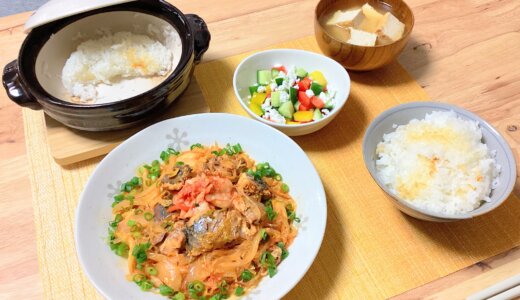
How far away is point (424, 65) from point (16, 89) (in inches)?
61.2

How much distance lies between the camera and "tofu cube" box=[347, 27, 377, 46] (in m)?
1.64

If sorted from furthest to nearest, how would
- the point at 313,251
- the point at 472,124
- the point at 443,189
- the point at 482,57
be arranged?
1. the point at 482,57
2. the point at 472,124
3. the point at 443,189
4. the point at 313,251

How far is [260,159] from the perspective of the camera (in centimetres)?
144

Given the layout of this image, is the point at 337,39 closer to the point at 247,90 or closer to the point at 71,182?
the point at 247,90

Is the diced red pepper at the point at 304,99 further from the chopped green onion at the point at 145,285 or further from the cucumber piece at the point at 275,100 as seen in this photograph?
the chopped green onion at the point at 145,285

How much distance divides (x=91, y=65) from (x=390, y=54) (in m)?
1.11

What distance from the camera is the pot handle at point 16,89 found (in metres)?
1.40

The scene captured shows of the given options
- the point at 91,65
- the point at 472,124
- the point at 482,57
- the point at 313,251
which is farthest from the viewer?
the point at 482,57

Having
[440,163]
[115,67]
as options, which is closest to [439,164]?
[440,163]

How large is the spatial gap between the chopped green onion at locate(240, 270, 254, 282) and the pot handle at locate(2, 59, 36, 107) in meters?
0.89

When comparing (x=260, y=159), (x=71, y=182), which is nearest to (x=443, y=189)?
(x=260, y=159)

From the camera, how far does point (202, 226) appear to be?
1178 mm

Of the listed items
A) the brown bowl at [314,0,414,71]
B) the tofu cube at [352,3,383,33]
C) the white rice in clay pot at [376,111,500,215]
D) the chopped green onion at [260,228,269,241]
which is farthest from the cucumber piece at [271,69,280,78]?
the chopped green onion at [260,228,269,241]

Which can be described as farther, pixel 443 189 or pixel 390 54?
pixel 390 54
